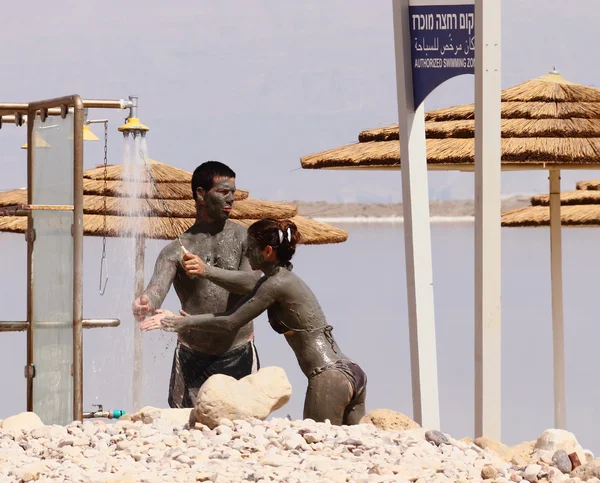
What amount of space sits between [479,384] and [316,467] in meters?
1.41

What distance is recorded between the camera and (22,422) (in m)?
5.75

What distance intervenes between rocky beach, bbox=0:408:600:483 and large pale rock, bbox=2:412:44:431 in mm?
118

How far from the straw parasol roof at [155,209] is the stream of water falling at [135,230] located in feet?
0.05

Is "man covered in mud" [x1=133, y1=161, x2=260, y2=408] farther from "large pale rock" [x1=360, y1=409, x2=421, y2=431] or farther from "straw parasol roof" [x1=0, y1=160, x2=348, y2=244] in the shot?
"straw parasol roof" [x1=0, y1=160, x2=348, y2=244]

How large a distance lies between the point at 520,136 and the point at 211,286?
3147 mm

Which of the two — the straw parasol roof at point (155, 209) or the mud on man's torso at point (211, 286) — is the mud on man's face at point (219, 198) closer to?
the mud on man's torso at point (211, 286)

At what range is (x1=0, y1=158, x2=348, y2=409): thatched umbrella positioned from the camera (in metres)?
9.66

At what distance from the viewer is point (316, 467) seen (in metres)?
4.62

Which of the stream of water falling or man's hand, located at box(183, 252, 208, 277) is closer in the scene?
man's hand, located at box(183, 252, 208, 277)

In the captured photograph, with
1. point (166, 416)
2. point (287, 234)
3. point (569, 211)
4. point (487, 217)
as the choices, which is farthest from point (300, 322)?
point (569, 211)

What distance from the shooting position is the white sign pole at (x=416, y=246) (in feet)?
20.1

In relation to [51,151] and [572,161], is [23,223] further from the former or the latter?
[572,161]

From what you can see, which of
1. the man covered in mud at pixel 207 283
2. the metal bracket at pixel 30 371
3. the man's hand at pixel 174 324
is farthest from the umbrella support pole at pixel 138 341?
the man's hand at pixel 174 324

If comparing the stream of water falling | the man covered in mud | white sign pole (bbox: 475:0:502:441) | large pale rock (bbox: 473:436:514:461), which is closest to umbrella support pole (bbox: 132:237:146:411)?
the stream of water falling
